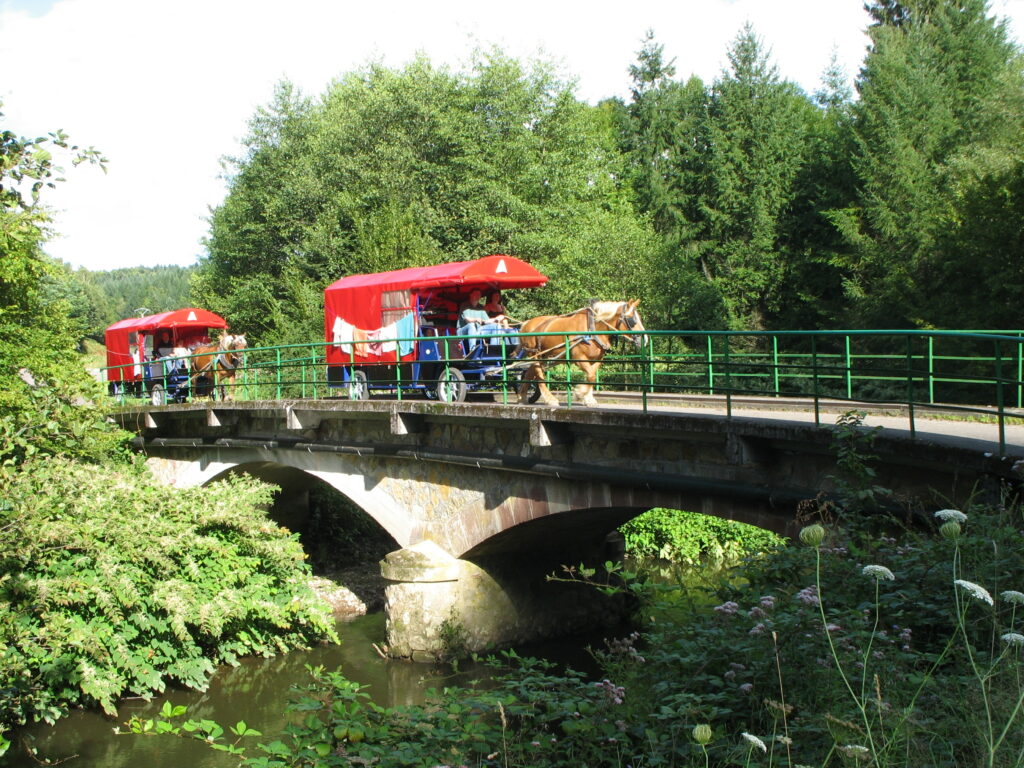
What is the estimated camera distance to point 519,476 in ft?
41.2

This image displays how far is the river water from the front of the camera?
11.0m

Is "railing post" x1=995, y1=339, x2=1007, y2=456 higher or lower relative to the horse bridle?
lower

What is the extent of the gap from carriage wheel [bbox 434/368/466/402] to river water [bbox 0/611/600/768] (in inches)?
149

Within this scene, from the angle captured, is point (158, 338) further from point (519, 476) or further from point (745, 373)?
point (745, 373)

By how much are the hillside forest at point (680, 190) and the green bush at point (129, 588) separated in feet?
28.7

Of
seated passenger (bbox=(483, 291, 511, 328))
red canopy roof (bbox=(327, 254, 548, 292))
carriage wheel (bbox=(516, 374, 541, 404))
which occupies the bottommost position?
carriage wheel (bbox=(516, 374, 541, 404))

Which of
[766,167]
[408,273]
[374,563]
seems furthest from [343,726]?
[766,167]

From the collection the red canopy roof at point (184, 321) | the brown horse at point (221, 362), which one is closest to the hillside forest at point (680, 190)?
the brown horse at point (221, 362)

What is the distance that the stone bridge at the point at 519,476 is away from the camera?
8430 mm

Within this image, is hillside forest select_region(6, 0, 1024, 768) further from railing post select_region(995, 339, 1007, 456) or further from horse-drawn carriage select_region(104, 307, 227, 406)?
horse-drawn carriage select_region(104, 307, 227, 406)

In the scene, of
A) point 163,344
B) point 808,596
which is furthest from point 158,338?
point 808,596

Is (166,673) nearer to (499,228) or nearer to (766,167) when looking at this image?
(499,228)

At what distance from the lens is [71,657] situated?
1108cm

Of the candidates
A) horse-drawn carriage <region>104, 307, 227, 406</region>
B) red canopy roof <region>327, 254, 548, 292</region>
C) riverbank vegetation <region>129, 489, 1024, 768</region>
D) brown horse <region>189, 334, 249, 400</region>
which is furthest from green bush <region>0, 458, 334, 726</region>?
horse-drawn carriage <region>104, 307, 227, 406</region>
